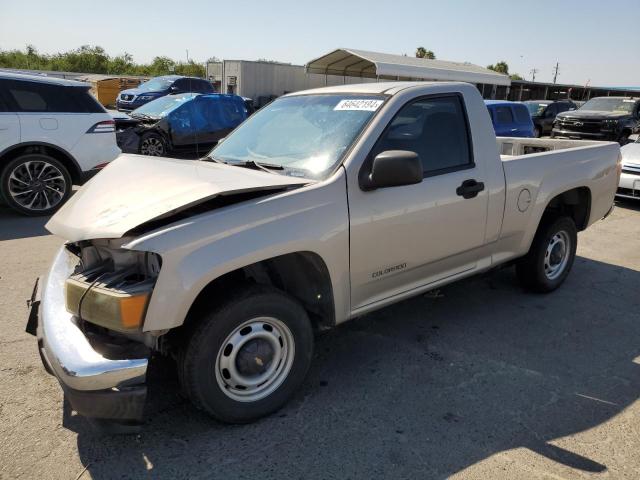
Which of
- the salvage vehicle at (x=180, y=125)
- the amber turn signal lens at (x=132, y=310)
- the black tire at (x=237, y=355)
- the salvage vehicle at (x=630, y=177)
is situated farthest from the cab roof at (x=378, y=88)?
the salvage vehicle at (x=180, y=125)

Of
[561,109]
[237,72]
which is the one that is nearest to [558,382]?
[561,109]

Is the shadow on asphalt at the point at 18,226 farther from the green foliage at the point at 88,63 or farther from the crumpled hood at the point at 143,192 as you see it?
the green foliage at the point at 88,63

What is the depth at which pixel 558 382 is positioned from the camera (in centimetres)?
337

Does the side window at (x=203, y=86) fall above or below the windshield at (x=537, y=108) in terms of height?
above

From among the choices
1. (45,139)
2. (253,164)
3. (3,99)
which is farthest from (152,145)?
(253,164)

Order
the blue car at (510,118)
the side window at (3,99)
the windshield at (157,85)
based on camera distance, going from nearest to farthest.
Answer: the side window at (3,99) < the blue car at (510,118) < the windshield at (157,85)

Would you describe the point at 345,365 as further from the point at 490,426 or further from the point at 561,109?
the point at 561,109

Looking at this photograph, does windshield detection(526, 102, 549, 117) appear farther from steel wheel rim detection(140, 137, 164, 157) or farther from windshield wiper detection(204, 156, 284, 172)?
windshield wiper detection(204, 156, 284, 172)

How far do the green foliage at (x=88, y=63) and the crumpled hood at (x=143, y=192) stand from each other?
201ft

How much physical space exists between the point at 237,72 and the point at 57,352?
27.2 m

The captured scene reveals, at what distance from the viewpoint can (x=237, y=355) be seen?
2732 mm

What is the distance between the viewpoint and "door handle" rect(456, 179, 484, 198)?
3603 millimetres

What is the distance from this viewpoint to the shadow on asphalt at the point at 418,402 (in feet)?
8.48

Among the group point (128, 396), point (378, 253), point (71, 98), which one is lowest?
point (128, 396)
